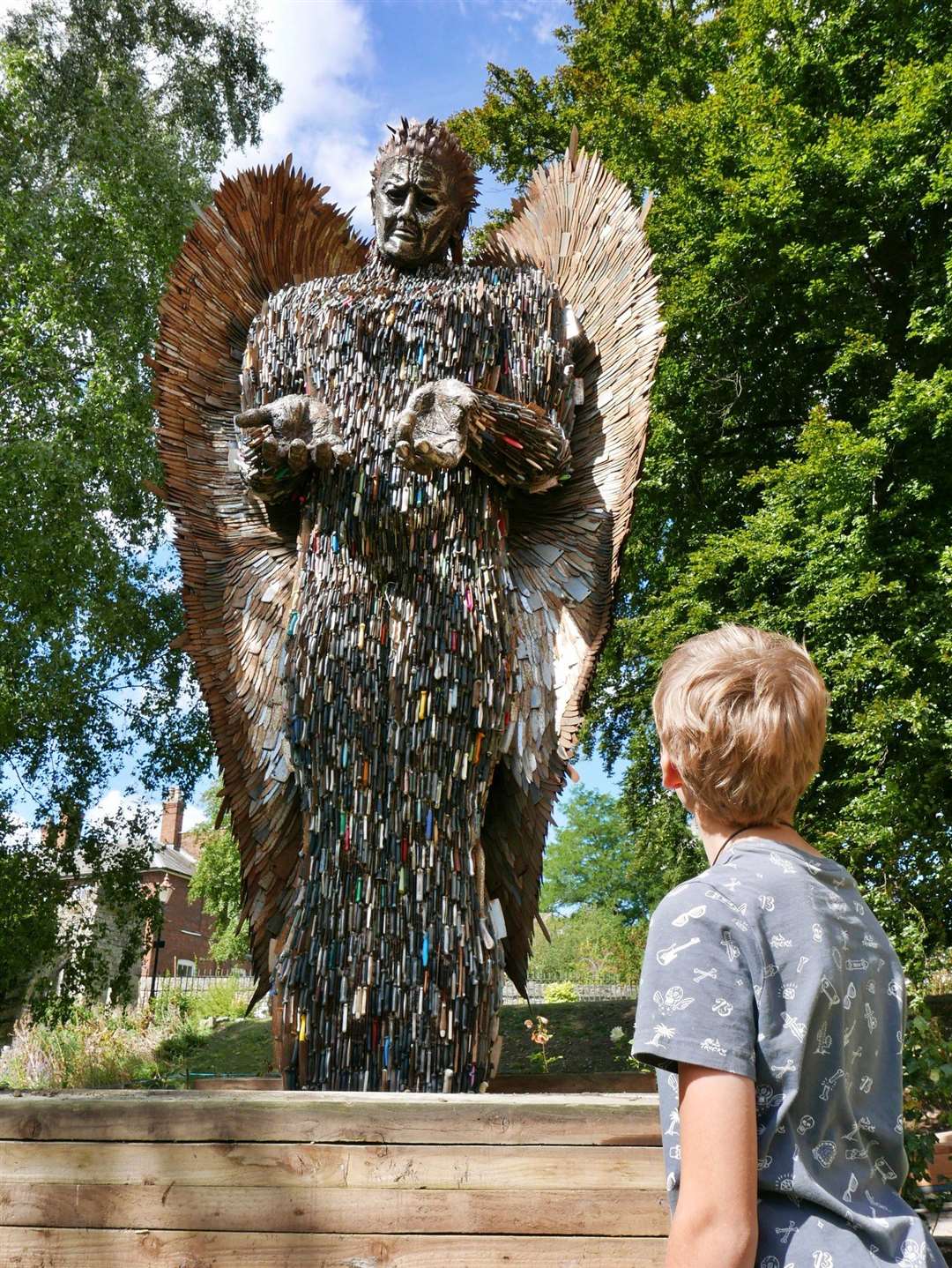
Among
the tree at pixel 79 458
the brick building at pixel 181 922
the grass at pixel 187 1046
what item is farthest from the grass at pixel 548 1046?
the brick building at pixel 181 922

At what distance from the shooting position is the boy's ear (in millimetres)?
1223

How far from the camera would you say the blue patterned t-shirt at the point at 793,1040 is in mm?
1000

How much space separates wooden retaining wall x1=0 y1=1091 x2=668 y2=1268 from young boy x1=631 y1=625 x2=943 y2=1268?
0.95m

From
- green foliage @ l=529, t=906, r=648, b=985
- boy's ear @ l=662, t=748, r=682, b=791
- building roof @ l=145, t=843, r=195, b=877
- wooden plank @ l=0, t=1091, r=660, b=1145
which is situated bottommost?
green foliage @ l=529, t=906, r=648, b=985

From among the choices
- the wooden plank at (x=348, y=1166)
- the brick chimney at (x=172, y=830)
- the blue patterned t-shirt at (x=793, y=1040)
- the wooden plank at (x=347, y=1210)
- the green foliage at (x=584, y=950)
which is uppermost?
the brick chimney at (x=172, y=830)

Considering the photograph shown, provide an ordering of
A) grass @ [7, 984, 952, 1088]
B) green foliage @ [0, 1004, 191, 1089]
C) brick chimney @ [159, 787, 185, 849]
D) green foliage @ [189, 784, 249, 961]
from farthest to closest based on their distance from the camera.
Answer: brick chimney @ [159, 787, 185, 849] < green foliage @ [189, 784, 249, 961] < grass @ [7, 984, 952, 1088] < green foliage @ [0, 1004, 191, 1089]

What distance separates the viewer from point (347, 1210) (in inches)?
74.7

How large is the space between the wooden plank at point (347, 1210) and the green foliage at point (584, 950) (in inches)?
836

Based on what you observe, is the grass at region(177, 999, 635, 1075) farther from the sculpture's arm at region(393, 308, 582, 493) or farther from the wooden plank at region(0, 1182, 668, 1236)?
the wooden plank at region(0, 1182, 668, 1236)

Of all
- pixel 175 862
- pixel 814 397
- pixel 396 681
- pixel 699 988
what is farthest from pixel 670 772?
pixel 175 862

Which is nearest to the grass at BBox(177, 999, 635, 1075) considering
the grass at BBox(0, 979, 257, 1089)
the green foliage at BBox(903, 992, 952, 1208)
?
the grass at BBox(0, 979, 257, 1089)

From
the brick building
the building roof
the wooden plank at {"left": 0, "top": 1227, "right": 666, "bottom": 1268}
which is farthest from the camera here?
the brick building

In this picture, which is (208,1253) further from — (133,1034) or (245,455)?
(133,1034)

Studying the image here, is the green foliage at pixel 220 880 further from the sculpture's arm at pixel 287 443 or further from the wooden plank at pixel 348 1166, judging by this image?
the wooden plank at pixel 348 1166
